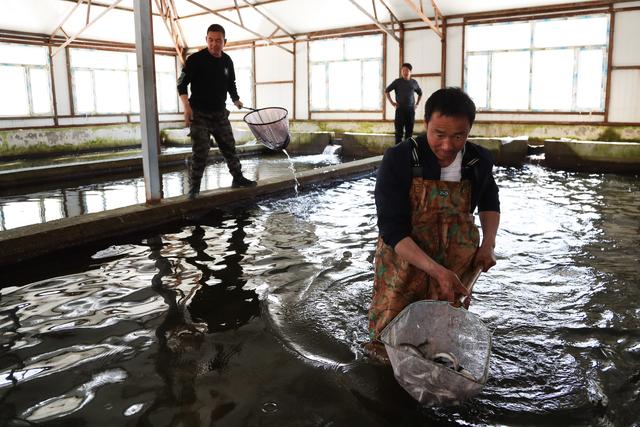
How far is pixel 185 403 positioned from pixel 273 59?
51.5 ft

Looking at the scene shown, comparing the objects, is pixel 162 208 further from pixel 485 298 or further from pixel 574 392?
pixel 574 392

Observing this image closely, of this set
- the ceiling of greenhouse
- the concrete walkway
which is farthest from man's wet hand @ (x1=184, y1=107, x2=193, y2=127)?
the ceiling of greenhouse

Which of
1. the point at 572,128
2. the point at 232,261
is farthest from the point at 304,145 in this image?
the point at 232,261

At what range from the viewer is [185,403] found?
2.00m

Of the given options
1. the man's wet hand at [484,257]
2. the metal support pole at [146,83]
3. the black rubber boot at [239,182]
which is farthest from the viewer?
the black rubber boot at [239,182]

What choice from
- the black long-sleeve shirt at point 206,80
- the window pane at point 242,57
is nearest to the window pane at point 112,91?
the window pane at point 242,57

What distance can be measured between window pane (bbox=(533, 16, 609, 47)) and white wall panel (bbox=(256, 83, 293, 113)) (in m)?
7.66

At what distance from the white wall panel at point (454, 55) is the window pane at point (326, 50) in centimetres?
343

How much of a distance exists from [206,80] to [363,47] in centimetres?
1014

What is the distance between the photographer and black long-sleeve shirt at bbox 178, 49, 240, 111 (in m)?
5.26

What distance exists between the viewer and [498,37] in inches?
488

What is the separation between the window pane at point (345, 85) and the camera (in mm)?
14883

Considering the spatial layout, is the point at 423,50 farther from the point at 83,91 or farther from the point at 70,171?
the point at 83,91

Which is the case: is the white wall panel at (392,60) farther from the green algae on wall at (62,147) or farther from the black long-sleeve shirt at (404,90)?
the green algae on wall at (62,147)
